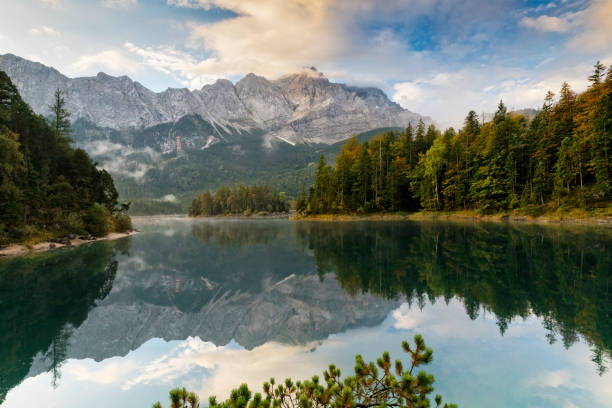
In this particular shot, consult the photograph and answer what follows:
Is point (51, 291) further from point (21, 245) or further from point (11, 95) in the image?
point (11, 95)

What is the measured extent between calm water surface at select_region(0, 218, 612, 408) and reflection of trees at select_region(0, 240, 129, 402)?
0.08 metres

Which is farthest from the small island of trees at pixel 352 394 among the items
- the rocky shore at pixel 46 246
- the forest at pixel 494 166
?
the forest at pixel 494 166

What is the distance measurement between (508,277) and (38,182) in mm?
54574

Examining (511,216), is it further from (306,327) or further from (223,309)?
(223,309)

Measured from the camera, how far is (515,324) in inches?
391

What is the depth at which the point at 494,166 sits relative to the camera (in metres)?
59.8

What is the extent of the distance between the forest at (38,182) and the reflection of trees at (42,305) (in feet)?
38.1

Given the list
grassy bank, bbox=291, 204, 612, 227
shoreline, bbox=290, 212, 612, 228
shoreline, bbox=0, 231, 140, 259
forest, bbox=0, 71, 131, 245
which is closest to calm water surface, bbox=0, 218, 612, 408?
shoreline, bbox=0, 231, 140, 259

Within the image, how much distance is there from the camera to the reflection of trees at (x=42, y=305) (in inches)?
333

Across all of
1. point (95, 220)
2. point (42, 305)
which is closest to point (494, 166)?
point (42, 305)

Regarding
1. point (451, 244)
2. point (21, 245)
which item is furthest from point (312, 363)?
point (21, 245)

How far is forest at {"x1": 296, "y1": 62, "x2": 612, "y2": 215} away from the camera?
151 feet

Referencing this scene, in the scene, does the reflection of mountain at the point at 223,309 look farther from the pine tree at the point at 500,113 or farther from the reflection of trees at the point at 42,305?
the pine tree at the point at 500,113

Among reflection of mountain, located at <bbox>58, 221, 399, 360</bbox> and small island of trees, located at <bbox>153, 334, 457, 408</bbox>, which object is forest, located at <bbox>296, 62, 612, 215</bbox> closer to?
reflection of mountain, located at <bbox>58, 221, 399, 360</bbox>
